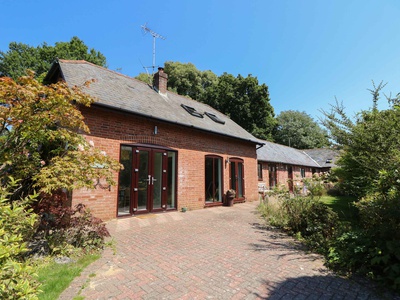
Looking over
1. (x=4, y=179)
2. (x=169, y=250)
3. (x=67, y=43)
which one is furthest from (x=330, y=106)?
(x=67, y=43)

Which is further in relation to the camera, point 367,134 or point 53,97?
point 367,134

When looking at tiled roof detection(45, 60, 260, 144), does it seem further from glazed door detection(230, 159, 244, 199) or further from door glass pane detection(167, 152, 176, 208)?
glazed door detection(230, 159, 244, 199)

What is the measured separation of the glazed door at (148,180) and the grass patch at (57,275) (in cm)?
360

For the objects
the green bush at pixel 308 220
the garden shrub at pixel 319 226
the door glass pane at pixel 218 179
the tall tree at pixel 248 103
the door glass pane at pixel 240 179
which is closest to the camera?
the garden shrub at pixel 319 226

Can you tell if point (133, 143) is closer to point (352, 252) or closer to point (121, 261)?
point (121, 261)

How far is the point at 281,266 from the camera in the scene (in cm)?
376

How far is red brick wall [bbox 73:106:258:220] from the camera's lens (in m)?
6.57

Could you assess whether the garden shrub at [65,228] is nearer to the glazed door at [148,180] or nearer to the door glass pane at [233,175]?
the glazed door at [148,180]

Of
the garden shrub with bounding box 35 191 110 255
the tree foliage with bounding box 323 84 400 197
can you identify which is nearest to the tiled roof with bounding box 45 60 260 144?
the garden shrub with bounding box 35 191 110 255

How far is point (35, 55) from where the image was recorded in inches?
975

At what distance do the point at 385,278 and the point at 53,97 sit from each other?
6144 mm

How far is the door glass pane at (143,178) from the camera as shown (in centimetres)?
758

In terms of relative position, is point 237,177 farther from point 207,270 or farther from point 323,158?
point 323,158

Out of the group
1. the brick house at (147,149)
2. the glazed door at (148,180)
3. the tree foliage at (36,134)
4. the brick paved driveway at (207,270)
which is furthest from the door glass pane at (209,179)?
the tree foliage at (36,134)
